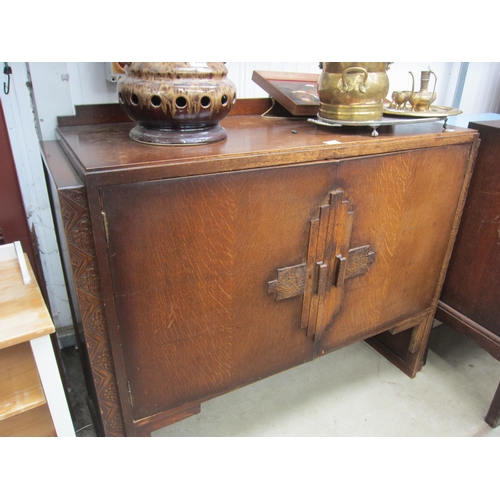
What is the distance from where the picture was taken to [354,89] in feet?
3.58

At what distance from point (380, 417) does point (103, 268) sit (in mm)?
1159

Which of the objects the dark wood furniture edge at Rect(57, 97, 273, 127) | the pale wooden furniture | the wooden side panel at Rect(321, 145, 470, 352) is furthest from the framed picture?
the pale wooden furniture

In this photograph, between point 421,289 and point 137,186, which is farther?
point 421,289

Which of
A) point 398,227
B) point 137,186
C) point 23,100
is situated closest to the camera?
point 137,186

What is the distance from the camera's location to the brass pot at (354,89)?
107cm

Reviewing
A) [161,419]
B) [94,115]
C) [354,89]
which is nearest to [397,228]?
[354,89]

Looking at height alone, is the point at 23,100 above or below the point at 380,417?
above

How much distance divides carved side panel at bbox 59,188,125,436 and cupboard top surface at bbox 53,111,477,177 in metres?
0.07

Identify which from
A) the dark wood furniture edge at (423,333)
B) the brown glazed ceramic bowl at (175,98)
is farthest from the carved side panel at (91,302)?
the dark wood furniture edge at (423,333)

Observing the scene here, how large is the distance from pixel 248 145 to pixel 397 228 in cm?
53

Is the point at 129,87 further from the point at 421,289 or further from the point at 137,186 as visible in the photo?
the point at 421,289

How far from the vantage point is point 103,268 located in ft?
2.57

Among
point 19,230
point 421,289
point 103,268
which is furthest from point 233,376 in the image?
point 19,230

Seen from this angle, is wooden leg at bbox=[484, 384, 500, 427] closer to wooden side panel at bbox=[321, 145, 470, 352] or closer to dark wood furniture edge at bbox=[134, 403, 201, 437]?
wooden side panel at bbox=[321, 145, 470, 352]
